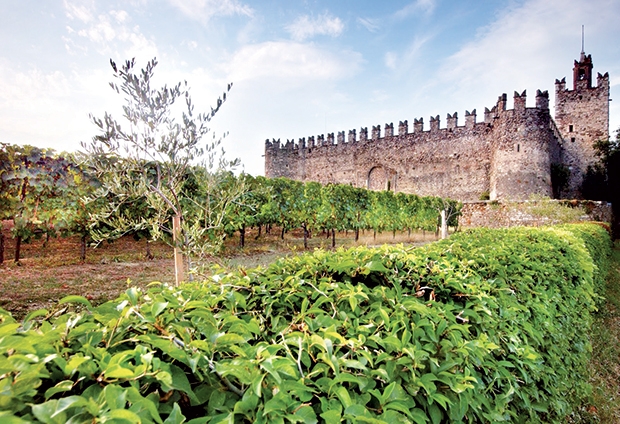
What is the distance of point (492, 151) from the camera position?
29109mm

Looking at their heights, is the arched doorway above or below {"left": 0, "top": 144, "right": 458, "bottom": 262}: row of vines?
above

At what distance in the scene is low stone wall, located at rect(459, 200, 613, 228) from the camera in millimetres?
18609

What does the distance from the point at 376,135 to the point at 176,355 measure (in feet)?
118

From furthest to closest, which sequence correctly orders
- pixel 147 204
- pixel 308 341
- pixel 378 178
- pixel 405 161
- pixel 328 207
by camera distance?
pixel 378 178 < pixel 405 161 < pixel 328 207 < pixel 147 204 < pixel 308 341

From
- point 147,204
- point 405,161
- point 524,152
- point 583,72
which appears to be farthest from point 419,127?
point 147,204

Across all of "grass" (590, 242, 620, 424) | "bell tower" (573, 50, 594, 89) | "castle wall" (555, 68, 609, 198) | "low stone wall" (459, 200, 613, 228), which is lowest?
"grass" (590, 242, 620, 424)

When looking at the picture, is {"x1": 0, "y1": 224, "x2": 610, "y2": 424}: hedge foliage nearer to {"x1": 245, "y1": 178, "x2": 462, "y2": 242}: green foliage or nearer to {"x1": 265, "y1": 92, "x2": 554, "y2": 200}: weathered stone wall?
{"x1": 245, "y1": 178, "x2": 462, "y2": 242}: green foliage

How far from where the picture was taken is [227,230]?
11.0 m

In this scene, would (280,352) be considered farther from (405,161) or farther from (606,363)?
(405,161)

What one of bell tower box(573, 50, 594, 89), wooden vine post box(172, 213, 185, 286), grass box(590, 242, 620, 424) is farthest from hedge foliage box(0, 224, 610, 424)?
bell tower box(573, 50, 594, 89)

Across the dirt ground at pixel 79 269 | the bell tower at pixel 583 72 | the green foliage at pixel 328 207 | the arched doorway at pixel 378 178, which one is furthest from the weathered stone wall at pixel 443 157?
the dirt ground at pixel 79 269

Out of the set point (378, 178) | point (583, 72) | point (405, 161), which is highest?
point (583, 72)

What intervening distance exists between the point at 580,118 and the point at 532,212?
17.2 metres

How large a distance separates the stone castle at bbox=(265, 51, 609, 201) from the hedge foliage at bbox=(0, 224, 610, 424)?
28845 millimetres
